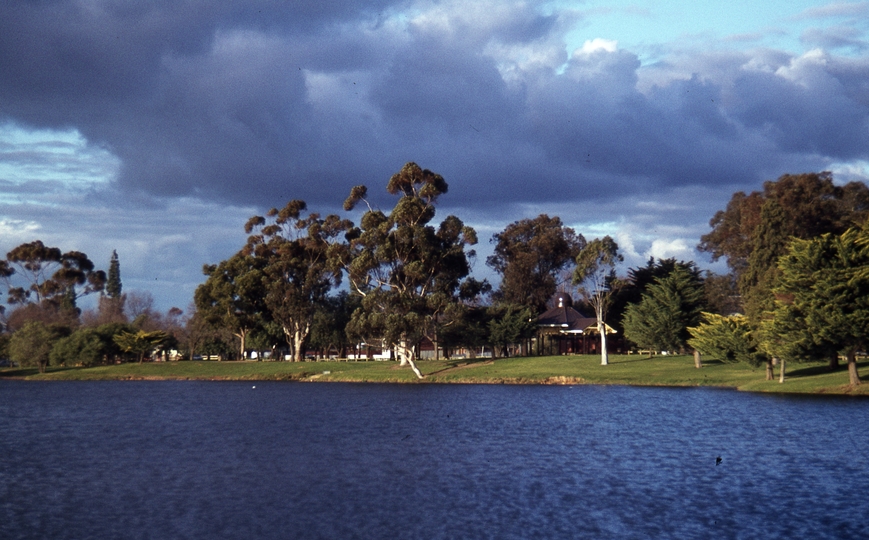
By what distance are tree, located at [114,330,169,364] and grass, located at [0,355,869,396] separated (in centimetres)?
534

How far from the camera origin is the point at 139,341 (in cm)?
11162

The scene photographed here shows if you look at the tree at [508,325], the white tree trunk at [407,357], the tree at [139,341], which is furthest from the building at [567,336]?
the tree at [139,341]

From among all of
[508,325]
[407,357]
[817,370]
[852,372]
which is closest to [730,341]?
[817,370]

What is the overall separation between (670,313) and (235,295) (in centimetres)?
5277

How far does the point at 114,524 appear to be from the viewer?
21141 mm

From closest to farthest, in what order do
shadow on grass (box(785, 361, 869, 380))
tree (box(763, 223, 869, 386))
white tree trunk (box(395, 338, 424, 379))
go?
tree (box(763, 223, 869, 386))
shadow on grass (box(785, 361, 869, 380))
white tree trunk (box(395, 338, 424, 379))

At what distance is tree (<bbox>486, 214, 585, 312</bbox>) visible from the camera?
120 metres

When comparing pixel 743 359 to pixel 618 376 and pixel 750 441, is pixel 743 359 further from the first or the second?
pixel 750 441

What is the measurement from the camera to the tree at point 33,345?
348ft

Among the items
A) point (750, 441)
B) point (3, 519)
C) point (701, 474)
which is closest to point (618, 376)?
point (750, 441)

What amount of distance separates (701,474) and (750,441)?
828cm

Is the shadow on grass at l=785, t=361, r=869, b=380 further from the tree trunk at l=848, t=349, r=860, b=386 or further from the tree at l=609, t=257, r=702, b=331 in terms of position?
the tree at l=609, t=257, r=702, b=331

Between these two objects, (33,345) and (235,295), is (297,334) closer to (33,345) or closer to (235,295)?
(235,295)

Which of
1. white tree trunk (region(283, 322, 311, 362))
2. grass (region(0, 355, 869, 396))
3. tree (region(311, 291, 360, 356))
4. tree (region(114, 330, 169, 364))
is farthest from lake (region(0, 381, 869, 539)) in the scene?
tree (region(311, 291, 360, 356))
